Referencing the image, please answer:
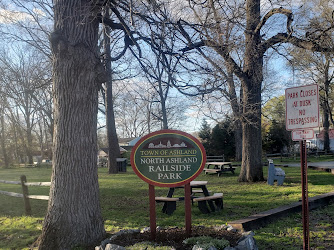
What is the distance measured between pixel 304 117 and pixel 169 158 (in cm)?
213

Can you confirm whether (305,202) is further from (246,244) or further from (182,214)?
(182,214)

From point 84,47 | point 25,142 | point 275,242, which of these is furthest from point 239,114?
point 25,142

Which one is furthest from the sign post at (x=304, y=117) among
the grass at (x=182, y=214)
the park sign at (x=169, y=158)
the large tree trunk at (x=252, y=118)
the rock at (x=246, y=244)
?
the large tree trunk at (x=252, y=118)

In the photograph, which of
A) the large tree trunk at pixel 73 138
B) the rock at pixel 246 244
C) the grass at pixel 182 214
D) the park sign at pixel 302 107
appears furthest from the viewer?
the grass at pixel 182 214

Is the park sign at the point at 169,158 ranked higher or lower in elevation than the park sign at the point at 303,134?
lower

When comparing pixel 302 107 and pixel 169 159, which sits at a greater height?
pixel 302 107

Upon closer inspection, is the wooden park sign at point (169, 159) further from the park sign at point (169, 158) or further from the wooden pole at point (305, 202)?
the wooden pole at point (305, 202)

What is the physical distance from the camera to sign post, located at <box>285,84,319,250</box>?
13.7 feet

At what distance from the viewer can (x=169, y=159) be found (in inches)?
190

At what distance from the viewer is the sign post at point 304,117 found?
13.7ft

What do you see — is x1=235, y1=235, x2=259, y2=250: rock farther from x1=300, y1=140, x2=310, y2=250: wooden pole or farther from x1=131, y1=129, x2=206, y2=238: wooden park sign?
x1=131, y1=129, x2=206, y2=238: wooden park sign

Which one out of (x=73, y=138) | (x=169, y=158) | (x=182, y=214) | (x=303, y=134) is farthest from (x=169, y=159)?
(x=182, y=214)

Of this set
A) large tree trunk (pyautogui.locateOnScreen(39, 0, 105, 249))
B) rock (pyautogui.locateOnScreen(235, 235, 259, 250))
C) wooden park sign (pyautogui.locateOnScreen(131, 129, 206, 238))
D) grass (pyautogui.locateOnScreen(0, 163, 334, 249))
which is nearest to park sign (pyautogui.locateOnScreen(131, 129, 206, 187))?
wooden park sign (pyautogui.locateOnScreen(131, 129, 206, 238))

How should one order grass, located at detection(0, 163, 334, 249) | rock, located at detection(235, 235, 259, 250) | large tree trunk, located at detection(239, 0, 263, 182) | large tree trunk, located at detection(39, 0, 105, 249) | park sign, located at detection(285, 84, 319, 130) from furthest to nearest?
1. large tree trunk, located at detection(239, 0, 263, 182)
2. grass, located at detection(0, 163, 334, 249)
3. large tree trunk, located at detection(39, 0, 105, 249)
4. park sign, located at detection(285, 84, 319, 130)
5. rock, located at detection(235, 235, 259, 250)
